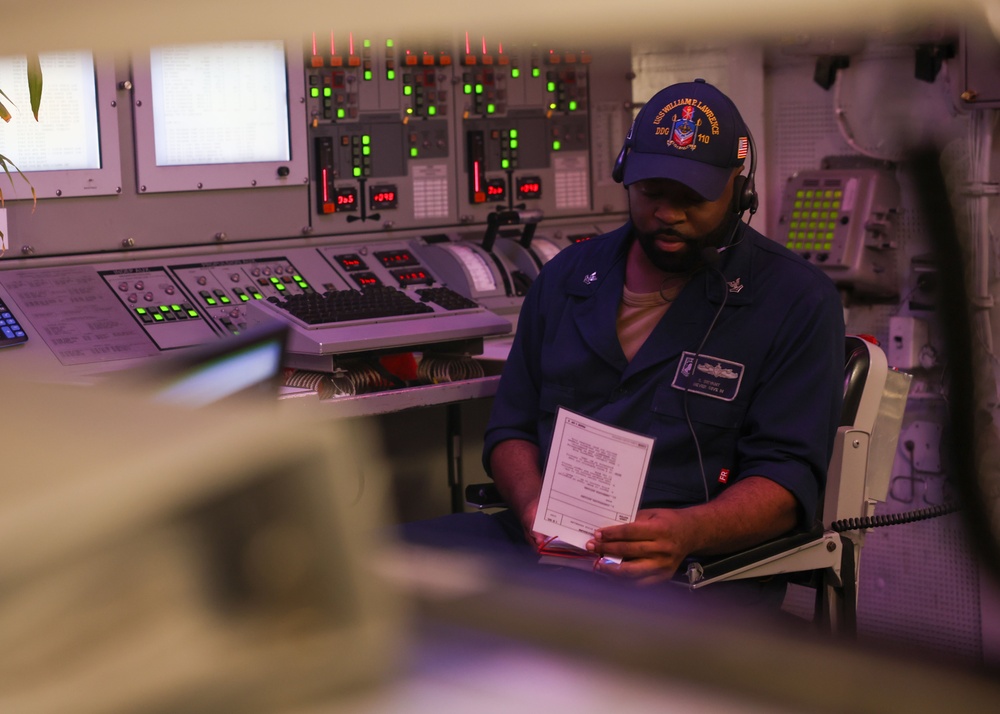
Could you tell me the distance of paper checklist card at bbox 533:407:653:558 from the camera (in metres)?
1.76

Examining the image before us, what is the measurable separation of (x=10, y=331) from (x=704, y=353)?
5.02ft

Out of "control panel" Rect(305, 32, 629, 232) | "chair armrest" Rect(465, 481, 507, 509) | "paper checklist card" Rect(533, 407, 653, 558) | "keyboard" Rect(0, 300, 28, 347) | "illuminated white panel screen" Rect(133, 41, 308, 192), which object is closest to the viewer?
"paper checklist card" Rect(533, 407, 653, 558)

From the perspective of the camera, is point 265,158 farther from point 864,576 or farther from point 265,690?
point 265,690

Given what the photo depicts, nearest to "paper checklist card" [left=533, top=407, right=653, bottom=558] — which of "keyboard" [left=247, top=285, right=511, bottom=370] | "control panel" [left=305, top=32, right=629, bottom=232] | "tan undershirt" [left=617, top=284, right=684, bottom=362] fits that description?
"tan undershirt" [left=617, top=284, right=684, bottom=362]

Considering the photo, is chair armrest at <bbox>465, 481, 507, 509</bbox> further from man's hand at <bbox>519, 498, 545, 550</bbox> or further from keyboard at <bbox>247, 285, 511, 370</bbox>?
keyboard at <bbox>247, 285, 511, 370</bbox>

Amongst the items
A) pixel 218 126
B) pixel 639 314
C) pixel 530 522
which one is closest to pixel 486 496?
pixel 530 522

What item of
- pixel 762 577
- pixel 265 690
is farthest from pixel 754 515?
pixel 265 690

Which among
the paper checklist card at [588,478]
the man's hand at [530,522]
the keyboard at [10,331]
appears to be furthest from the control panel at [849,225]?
the keyboard at [10,331]

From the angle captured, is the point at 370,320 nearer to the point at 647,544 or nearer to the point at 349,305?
the point at 349,305

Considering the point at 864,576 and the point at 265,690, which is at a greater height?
the point at 265,690

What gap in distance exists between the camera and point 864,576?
3.75 metres

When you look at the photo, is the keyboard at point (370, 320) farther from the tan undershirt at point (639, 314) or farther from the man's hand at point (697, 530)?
the man's hand at point (697, 530)

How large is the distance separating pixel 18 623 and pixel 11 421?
0.11 m

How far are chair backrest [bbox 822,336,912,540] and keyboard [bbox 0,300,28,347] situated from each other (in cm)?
174
